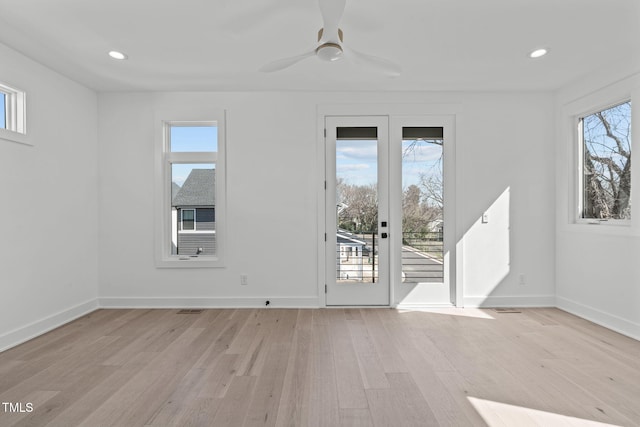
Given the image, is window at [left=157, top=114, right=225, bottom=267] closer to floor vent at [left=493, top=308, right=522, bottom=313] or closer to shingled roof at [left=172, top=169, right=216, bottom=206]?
shingled roof at [left=172, top=169, right=216, bottom=206]

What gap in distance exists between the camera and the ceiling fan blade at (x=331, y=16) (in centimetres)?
194

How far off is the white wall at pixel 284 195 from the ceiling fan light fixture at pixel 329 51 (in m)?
1.80

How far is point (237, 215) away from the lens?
414cm

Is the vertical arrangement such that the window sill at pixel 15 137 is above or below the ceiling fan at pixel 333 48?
below

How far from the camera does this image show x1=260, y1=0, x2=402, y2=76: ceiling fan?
1988 mm

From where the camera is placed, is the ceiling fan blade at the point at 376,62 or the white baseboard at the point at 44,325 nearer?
the ceiling fan blade at the point at 376,62

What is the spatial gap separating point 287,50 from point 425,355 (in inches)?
113

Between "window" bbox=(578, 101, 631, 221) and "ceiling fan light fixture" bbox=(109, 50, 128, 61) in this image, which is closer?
"ceiling fan light fixture" bbox=(109, 50, 128, 61)

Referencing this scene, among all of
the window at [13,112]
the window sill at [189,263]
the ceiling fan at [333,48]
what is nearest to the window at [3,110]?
the window at [13,112]

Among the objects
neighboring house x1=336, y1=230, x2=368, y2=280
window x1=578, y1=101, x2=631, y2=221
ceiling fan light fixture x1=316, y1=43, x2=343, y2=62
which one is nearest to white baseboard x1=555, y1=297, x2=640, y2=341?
window x1=578, y1=101, x2=631, y2=221

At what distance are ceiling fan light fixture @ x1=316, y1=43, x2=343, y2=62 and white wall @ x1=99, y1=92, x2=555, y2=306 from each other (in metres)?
1.80

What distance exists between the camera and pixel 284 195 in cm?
414

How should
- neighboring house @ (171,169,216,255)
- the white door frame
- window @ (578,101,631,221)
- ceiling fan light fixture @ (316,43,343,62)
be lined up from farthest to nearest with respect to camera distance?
neighboring house @ (171,169,216,255)
the white door frame
window @ (578,101,631,221)
ceiling fan light fixture @ (316,43,343,62)

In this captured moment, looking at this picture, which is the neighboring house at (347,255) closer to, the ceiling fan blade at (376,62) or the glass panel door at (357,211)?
the glass panel door at (357,211)
